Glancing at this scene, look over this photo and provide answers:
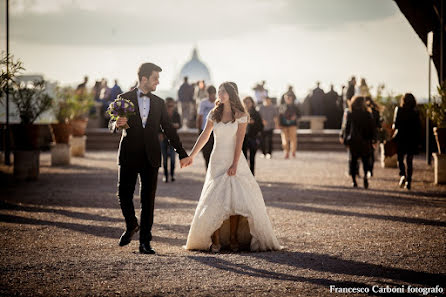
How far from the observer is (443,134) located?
16547 mm

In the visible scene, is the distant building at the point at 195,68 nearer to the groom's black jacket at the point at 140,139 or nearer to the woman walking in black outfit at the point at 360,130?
the woman walking in black outfit at the point at 360,130

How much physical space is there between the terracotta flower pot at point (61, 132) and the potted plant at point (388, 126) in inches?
363

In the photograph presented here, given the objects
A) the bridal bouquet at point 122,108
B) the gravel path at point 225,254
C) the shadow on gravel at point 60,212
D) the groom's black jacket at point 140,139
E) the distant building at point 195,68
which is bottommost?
the shadow on gravel at point 60,212

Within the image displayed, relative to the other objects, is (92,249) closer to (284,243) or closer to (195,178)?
(284,243)

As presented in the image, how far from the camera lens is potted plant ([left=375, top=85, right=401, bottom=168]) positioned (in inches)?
809

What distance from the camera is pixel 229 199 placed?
8.20 m

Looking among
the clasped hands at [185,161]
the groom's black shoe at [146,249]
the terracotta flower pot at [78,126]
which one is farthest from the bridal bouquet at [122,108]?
the terracotta flower pot at [78,126]

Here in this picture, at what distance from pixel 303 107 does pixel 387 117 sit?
15.8 m

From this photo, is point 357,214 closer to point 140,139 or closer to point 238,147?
point 238,147

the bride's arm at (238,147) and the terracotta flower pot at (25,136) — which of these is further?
the terracotta flower pot at (25,136)

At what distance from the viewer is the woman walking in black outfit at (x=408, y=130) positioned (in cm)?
1516

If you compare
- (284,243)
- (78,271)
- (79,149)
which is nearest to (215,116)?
(284,243)

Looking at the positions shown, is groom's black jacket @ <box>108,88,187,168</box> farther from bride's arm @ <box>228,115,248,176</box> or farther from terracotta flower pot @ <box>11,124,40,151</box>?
terracotta flower pot @ <box>11,124,40,151</box>

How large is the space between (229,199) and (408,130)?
788 cm
